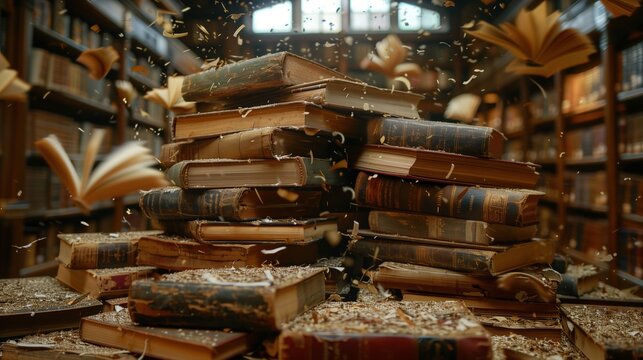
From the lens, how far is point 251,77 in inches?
40.5

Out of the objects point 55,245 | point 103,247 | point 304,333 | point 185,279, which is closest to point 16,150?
point 55,245

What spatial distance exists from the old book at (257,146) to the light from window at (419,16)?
3.60 metres

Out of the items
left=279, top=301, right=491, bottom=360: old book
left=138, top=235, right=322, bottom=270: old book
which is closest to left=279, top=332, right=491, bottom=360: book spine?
left=279, top=301, right=491, bottom=360: old book

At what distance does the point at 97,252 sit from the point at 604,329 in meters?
0.95

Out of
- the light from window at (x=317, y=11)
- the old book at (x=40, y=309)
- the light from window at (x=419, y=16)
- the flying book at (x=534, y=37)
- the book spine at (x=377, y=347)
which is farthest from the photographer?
the light from window at (x=419, y=16)

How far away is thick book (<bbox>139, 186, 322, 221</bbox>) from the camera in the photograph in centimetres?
95

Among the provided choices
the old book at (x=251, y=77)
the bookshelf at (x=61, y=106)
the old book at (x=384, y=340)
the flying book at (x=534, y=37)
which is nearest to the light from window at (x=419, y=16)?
the bookshelf at (x=61, y=106)

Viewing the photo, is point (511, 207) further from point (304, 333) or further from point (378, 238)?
point (304, 333)

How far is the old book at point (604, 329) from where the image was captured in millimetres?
676

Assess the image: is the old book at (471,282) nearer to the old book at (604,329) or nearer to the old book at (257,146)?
the old book at (604,329)

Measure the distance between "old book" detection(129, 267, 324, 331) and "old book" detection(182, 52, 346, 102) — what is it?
0.44 meters

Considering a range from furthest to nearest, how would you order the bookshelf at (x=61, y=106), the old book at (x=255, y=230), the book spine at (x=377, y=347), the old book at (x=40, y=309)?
the bookshelf at (x=61, y=106) → the old book at (x=255, y=230) → the old book at (x=40, y=309) → the book spine at (x=377, y=347)

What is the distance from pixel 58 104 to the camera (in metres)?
2.44

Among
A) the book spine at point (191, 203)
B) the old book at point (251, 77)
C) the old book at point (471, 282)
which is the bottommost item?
the old book at point (471, 282)
